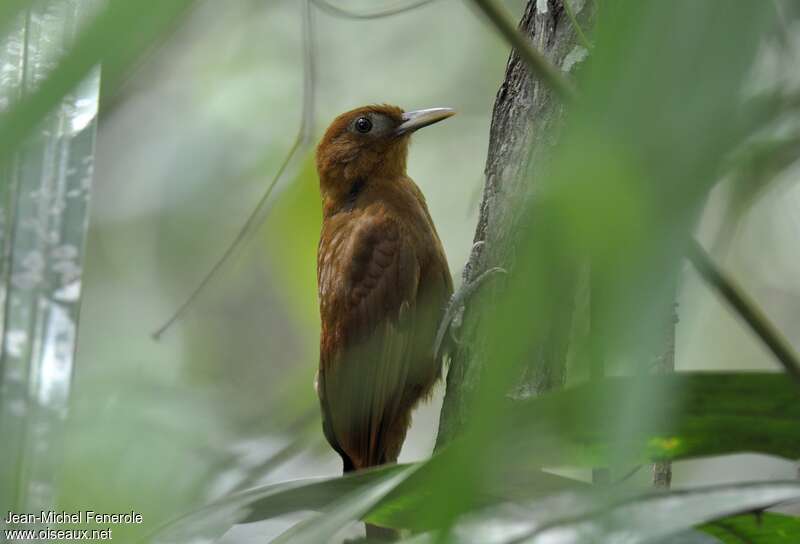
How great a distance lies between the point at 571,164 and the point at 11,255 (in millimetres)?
948

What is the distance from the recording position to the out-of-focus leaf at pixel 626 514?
100 cm

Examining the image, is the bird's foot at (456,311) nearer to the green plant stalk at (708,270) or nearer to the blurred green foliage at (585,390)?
the blurred green foliage at (585,390)

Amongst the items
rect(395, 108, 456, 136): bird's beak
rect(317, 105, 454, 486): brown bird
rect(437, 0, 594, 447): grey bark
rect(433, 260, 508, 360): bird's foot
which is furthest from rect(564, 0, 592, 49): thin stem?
rect(395, 108, 456, 136): bird's beak

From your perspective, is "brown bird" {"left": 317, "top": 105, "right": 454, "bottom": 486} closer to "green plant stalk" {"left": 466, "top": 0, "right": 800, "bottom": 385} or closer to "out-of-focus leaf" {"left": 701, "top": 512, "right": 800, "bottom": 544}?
"out-of-focus leaf" {"left": 701, "top": 512, "right": 800, "bottom": 544}

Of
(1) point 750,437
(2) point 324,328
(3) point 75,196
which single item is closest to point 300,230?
(2) point 324,328

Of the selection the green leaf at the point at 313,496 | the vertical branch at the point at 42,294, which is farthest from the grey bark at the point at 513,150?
the vertical branch at the point at 42,294

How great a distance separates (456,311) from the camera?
3.52 metres

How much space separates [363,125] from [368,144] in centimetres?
10

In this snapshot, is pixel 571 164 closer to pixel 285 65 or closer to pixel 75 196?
pixel 75 196

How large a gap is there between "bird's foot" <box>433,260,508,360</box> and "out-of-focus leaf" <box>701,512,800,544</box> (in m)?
1.27

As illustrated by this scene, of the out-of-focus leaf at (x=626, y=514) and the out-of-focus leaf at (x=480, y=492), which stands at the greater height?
the out-of-focus leaf at (x=480, y=492)

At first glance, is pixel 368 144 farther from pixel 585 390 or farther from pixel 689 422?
pixel 585 390

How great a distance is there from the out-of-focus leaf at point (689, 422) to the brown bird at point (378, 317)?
2.44 metres

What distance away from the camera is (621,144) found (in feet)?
1.78
